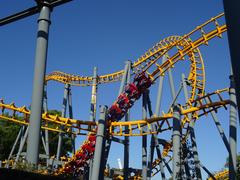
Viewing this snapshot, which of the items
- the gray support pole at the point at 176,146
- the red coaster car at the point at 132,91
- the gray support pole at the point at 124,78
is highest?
the gray support pole at the point at 124,78

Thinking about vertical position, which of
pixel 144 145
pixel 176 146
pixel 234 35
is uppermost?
pixel 144 145

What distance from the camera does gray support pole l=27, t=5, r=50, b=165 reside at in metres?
6.11

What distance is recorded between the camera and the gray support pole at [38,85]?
241 inches

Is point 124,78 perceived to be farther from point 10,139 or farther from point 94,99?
point 10,139

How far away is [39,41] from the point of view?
21.7ft

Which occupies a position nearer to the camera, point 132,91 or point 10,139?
point 132,91

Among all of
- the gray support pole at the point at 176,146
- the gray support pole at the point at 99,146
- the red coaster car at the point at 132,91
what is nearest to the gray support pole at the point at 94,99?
the red coaster car at the point at 132,91

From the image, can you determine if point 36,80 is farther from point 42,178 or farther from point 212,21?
point 212,21

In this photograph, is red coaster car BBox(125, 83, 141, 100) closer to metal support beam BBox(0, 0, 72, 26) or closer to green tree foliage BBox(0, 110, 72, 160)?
metal support beam BBox(0, 0, 72, 26)

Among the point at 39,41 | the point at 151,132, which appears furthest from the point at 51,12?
the point at 151,132

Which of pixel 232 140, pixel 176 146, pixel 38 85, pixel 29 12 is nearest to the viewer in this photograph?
pixel 38 85

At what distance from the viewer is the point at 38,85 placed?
6.44m

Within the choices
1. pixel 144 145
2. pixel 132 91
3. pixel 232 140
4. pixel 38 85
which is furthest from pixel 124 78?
pixel 38 85

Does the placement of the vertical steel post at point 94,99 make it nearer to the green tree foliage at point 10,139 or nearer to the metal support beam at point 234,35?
the green tree foliage at point 10,139
